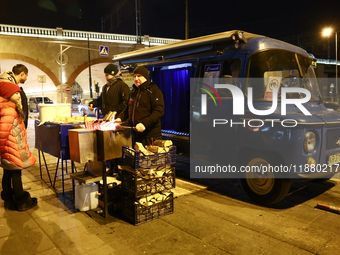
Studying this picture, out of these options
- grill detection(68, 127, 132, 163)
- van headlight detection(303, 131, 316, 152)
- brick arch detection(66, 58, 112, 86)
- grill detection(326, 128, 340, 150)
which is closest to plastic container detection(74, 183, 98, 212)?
grill detection(68, 127, 132, 163)

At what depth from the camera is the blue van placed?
4.25 meters

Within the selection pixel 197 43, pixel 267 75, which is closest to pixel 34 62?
pixel 197 43

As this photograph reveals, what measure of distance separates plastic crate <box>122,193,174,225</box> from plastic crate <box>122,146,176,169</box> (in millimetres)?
552

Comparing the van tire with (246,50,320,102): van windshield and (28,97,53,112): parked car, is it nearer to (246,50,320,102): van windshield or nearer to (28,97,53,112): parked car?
(246,50,320,102): van windshield

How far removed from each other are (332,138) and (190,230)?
2707 millimetres

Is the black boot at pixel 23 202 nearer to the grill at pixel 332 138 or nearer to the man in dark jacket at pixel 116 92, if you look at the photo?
the man in dark jacket at pixel 116 92

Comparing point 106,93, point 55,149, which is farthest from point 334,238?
point 106,93

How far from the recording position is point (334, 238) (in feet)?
11.8

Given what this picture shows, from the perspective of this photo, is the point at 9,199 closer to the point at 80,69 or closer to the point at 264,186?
the point at 264,186

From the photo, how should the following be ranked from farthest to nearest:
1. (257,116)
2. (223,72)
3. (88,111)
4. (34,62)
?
(34,62) < (88,111) < (223,72) < (257,116)

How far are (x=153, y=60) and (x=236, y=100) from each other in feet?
9.40

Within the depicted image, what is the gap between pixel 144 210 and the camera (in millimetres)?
4039

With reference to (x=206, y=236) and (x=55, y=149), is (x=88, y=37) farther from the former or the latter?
(x=206, y=236)

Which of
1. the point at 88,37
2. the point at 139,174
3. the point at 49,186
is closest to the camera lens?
the point at 139,174
